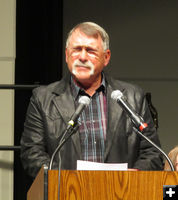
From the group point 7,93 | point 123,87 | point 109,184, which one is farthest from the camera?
point 7,93

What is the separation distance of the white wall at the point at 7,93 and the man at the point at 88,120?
122 centimetres

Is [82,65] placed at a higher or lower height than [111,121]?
higher

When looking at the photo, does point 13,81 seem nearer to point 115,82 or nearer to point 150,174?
point 115,82

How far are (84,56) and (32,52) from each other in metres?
1.99

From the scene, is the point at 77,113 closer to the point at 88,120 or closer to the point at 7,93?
the point at 88,120

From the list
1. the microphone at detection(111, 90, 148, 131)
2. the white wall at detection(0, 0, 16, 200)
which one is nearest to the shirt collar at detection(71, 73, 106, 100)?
the microphone at detection(111, 90, 148, 131)

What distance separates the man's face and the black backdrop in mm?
1230

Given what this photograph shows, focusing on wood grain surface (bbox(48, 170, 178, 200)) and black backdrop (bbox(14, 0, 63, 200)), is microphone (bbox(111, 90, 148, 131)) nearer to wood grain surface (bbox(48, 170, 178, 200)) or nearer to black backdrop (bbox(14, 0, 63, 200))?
wood grain surface (bbox(48, 170, 178, 200))

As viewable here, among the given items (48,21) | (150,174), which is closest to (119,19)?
(48,21)

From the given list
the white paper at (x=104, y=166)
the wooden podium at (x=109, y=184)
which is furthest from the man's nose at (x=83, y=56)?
the wooden podium at (x=109, y=184)

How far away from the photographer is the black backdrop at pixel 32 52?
452cm

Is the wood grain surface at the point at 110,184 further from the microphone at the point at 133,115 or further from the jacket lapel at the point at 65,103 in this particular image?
the jacket lapel at the point at 65,103

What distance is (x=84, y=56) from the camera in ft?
10.5

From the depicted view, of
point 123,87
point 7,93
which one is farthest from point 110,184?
point 7,93
